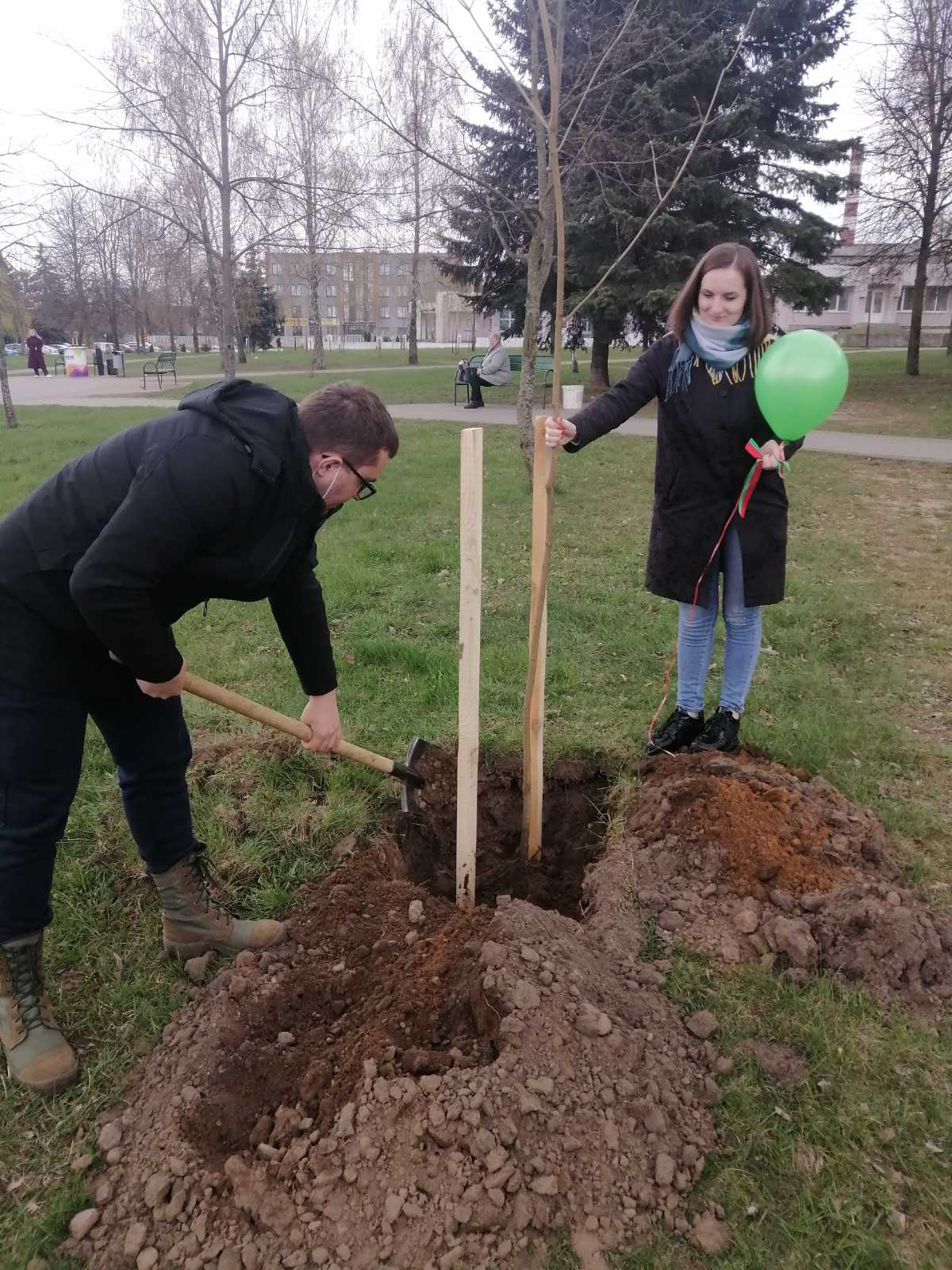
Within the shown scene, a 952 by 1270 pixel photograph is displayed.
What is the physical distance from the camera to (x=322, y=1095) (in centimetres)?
203

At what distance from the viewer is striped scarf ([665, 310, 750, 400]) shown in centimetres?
296

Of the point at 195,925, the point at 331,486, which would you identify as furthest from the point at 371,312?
the point at 331,486

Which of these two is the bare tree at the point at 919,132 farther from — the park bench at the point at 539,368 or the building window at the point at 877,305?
the building window at the point at 877,305

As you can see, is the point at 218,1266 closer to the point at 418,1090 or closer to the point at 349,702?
the point at 418,1090

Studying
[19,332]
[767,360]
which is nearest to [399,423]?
[767,360]

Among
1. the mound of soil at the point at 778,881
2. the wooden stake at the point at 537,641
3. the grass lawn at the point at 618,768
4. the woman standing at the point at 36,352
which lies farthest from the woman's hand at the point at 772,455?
the woman standing at the point at 36,352

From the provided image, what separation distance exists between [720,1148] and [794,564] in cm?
522

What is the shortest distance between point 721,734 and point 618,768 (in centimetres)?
45

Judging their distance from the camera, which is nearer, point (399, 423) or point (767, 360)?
point (767, 360)

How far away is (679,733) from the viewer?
11.7 ft

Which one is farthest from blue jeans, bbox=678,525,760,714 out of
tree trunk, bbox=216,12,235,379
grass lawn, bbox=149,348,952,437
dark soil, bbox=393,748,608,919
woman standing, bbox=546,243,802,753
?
grass lawn, bbox=149,348,952,437

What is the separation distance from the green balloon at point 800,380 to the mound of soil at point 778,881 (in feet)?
4.36

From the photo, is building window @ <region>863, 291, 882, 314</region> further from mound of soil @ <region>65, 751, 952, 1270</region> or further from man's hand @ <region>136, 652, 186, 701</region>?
man's hand @ <region>136, 652, 186, 701</region>

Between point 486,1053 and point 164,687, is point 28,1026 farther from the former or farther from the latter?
point 486,1053
